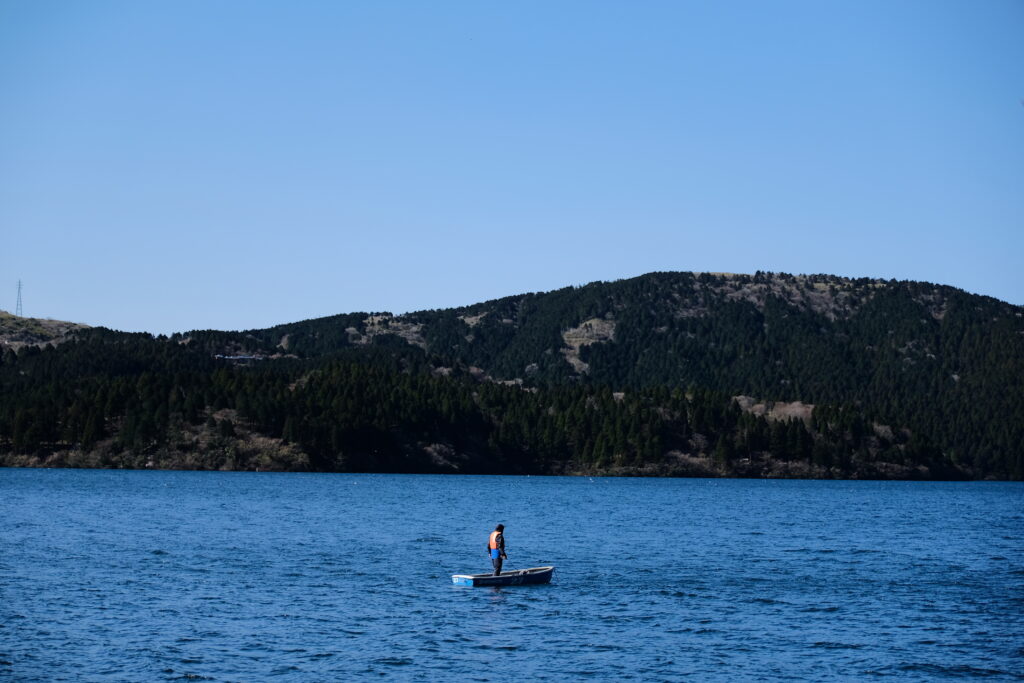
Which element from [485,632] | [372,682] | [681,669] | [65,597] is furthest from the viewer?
[65,597]

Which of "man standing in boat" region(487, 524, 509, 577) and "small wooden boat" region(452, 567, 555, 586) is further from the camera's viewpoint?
"man standing in boat" region(487, 524, 509, 577)

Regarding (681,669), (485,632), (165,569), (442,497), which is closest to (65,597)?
(165,569)

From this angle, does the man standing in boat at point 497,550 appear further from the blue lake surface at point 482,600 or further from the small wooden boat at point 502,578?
the blue lake surface at point 482,600

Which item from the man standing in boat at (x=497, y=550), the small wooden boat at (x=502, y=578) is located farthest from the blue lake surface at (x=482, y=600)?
the man standing in boat at (x=497, y=550)

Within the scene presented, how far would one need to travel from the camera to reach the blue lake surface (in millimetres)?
48844

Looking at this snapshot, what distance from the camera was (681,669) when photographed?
159 feet

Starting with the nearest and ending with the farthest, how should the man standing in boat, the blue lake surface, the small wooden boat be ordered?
the blue lake surface → the small wooden boat → the man standing in boat

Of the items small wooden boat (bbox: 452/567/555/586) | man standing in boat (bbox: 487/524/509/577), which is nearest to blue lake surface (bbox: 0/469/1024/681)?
small wooden boat (bbox: 452/567/555/586)

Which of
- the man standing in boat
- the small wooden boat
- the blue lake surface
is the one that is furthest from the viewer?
the man standing in boat

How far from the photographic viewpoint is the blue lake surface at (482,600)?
48.8 m

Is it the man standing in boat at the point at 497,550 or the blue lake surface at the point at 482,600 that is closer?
the blue lake surface at the point at 482,600

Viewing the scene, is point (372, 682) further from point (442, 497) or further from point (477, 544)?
point (442, 497)

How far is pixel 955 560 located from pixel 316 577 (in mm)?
49874

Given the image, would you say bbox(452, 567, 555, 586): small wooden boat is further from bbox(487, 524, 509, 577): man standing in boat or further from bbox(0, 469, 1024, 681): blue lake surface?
bbox(0, 469, 1024, 681): blue lake surface
